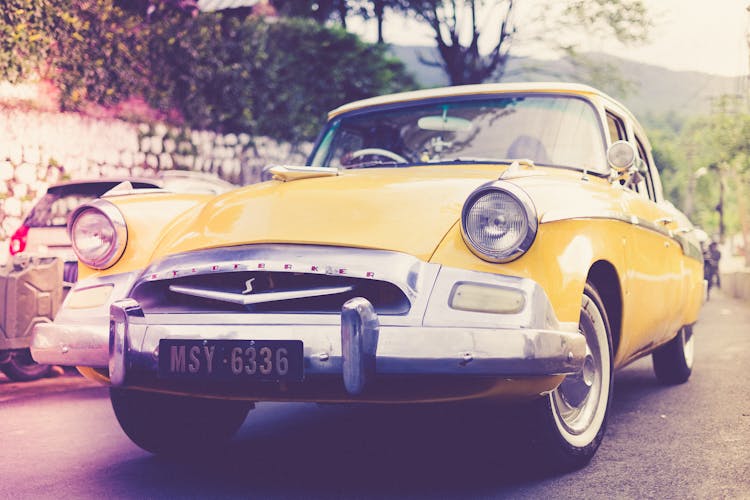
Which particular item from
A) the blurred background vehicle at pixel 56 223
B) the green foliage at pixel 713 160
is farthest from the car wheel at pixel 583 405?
the green foliage at pixel 713 160

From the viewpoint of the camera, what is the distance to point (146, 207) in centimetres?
407

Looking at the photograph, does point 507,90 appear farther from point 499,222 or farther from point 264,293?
point 264,293

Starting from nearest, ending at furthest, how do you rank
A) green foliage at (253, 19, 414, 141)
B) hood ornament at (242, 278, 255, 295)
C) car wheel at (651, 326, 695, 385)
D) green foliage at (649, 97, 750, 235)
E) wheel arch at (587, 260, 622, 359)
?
hood ornament at (242, 278, 255, 295) → wheel arch at (587, 260, 622, 359) → car wheel at (651, 326, 695, 385) → green foliage at (253, 19, 414, 141) → green foliage at (649, 97, 750, 235)

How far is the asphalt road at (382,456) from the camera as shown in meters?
3.48

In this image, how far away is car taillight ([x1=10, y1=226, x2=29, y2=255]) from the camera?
7.25 metres

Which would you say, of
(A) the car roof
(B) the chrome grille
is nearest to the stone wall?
(A) the car roof

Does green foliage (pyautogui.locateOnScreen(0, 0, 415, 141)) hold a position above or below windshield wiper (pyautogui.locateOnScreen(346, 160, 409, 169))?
above

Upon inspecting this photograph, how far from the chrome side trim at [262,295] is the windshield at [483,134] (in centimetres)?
142

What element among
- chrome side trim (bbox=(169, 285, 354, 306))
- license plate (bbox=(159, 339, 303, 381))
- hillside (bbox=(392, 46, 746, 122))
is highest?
hillside (bbox=(392, 46, 746, 122))

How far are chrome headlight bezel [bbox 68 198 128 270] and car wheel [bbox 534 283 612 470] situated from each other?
5.71 feet

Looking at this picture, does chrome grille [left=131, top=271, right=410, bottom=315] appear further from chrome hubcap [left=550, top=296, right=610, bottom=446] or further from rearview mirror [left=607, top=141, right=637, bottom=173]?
rearview mirror [left=607, top=141, right=637, bottom=173]

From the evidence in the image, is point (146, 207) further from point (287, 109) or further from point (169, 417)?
point (287, 109)

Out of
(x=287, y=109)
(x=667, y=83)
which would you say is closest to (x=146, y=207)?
(x=287, y=109)

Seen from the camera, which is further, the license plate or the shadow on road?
the shadow on road
